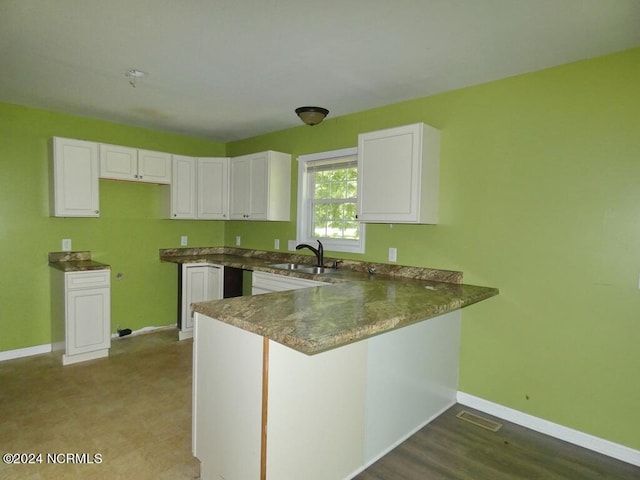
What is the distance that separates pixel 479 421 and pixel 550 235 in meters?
1.33

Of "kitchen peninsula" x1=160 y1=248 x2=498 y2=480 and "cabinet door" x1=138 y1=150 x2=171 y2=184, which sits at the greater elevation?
"cabinet door" x1=138 y1=150 x2=171 y2=184

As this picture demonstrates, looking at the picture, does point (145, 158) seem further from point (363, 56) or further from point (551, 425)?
point (551, 425)

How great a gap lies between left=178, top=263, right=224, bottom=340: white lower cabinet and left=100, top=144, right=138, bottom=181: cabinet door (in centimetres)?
111

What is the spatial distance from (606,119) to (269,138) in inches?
126

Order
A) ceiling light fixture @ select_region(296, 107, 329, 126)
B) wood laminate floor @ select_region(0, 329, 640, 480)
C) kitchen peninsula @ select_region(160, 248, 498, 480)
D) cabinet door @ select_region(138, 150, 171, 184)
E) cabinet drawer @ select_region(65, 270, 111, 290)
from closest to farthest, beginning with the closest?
kitchen peninsula @ select_region(160, 248, 498, 480), wood laminate floor @ select_region(0, 329, 640, 480), ceiling light fixture @ select_region(296, 107, 329, 126), cabinet drawer @ select_region(65, 270, 111, 290), cabinet door @ select_region(138, 150, 171, 184)

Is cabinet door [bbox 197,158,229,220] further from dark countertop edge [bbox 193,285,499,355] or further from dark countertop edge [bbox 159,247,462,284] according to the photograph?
dark countertop edge [bbox 193,285,499,355]

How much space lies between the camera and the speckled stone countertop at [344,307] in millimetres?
1377

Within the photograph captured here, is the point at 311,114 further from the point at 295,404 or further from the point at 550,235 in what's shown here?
the point at 295,404

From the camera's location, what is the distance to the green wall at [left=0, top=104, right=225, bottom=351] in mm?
3439

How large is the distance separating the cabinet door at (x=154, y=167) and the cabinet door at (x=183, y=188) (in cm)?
8

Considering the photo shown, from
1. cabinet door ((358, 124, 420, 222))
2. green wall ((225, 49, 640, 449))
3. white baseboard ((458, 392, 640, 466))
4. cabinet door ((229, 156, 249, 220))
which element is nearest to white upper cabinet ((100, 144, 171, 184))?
cabinet door ((229, 156, 249, 220))

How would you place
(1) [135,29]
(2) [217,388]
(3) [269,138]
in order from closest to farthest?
(2) [217,388]
(1) [135,29]
(3) [269,138]

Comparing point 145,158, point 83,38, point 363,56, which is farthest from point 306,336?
point 145,158

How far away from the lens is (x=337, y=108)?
3328 mm
